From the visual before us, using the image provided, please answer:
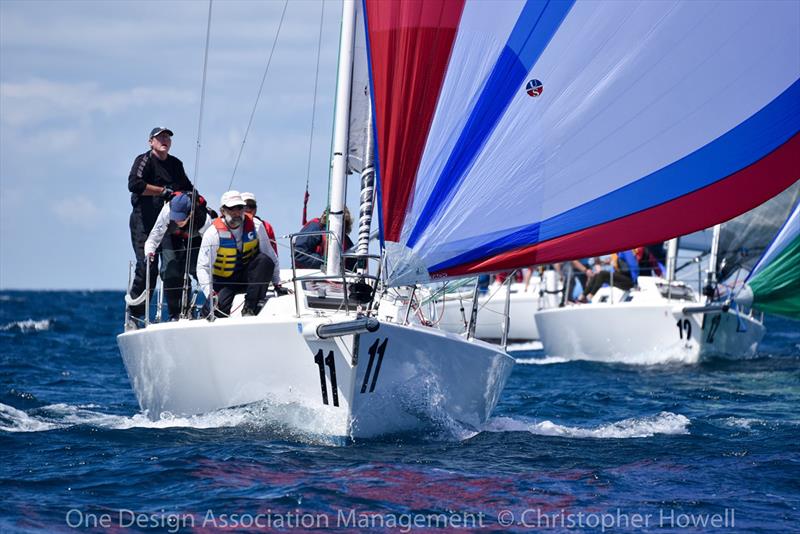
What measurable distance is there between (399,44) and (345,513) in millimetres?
3299

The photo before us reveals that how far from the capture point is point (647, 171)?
848 centimetres

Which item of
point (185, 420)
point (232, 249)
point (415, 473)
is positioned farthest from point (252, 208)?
point (415, 473)

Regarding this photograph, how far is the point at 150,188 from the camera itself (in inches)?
385

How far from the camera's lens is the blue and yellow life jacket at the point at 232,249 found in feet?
29.8

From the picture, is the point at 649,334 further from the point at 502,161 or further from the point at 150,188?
the point at 502,161

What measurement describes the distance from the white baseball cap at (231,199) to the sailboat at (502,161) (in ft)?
2.63

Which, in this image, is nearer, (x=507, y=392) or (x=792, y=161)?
(x=792, y=161)

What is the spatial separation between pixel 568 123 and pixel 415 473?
2636mm

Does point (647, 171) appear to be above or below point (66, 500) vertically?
above

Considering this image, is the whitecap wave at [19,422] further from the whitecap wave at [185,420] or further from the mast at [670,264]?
the mast at [670,264]

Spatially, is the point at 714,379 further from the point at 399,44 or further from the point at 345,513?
the point at 345,513

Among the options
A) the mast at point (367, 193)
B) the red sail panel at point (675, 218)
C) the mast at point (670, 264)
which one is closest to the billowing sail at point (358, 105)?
the mast at point (367, 193)

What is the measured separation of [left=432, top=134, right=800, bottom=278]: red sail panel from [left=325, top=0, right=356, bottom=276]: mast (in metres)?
1.18

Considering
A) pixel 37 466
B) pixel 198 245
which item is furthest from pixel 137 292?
pixel 37 466
